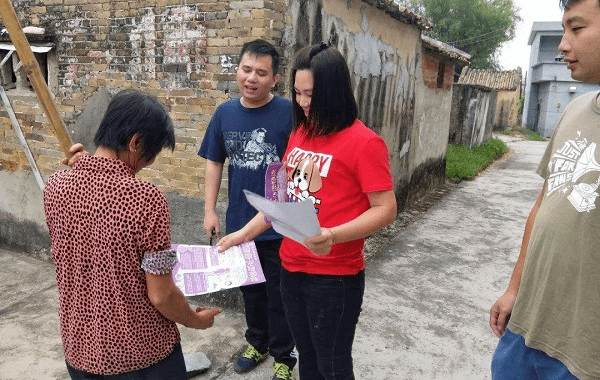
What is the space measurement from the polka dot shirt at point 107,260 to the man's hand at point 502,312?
3.84 ft

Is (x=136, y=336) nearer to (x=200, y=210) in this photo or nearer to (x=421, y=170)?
(x=200, y=210)

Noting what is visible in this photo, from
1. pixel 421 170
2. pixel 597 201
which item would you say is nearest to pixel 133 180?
pixel 597 201

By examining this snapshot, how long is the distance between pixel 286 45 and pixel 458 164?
8132mm

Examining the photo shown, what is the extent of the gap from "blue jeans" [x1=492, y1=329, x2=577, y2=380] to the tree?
113 ft

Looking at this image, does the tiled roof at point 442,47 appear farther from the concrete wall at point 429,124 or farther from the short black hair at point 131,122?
the short black hair at point 131,122

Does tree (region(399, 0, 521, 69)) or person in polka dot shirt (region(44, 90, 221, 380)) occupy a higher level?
tree (region(399, 0, 521, 69))

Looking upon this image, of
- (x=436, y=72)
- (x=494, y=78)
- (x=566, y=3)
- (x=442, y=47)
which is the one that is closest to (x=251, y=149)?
(x=566, y=3)

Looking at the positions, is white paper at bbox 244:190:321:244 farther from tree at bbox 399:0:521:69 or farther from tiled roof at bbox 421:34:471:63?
tree at bbox 399:0:521:69

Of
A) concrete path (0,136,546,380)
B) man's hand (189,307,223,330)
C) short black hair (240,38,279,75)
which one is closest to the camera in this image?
man's hand (189,307,223,330)

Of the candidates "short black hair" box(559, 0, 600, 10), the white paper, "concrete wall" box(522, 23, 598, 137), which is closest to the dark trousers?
the white paper

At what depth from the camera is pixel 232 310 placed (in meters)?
3.77

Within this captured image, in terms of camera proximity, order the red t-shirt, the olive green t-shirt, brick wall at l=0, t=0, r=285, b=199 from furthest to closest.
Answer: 1. brick wall at l=0, t=0, r=285, b=199
2. the red t-shirt
3. the olive green t-shirt

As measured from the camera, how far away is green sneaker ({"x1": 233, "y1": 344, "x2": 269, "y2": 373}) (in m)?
2.99

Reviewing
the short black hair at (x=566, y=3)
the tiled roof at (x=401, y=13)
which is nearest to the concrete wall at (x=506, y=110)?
the tiled roof at (x=401, y=13)
